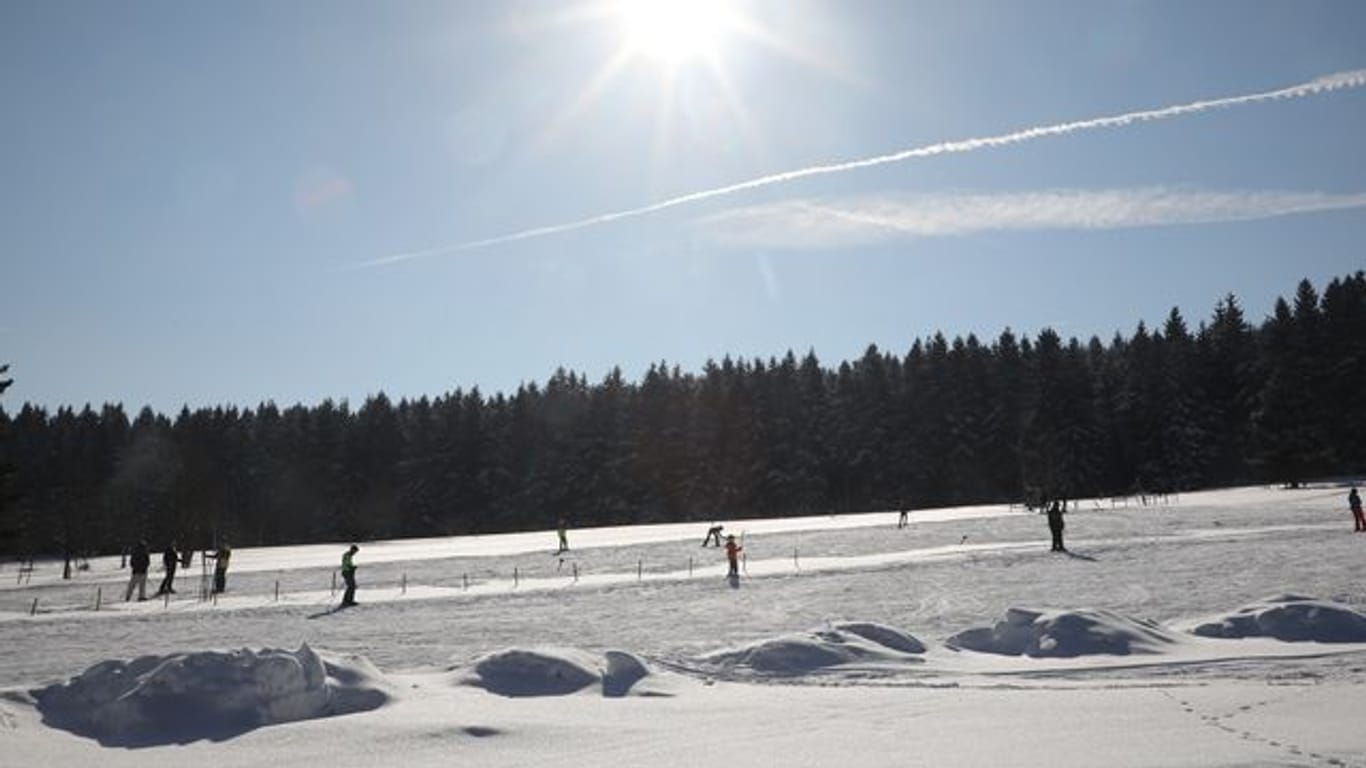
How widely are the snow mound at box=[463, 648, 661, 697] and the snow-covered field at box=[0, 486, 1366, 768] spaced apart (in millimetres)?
47

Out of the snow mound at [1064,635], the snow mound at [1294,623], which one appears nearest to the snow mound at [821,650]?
the snow mound at [1064,635]

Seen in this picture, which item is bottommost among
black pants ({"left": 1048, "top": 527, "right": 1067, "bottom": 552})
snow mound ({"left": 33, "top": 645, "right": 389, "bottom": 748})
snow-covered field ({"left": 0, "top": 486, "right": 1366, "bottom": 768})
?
snow-covered field ({"left": 0, "top": 486, "right": 1366, "bottom": 768})

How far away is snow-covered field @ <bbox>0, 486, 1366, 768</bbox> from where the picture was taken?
10.4 m

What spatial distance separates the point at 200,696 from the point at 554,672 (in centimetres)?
446

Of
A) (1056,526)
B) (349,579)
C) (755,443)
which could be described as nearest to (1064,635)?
(1056,526)

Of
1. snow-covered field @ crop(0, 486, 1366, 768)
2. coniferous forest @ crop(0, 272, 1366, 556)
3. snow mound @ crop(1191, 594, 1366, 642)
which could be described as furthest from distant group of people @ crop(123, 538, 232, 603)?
coniferous forest @ crop(0, 272, 1366, 556)

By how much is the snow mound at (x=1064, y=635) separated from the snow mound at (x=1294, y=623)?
1197mm

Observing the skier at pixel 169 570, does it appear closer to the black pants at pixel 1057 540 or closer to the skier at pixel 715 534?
the skier at pixel 715 534

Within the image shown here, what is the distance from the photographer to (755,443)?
96312mm

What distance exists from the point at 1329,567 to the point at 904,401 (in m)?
68.7

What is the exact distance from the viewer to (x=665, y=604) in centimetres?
2675

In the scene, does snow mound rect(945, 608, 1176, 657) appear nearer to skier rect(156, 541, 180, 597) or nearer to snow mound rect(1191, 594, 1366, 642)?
snow mound rect(1191, 594, 1366, 642)

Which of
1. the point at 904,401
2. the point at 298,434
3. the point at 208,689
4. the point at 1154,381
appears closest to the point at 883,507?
the point at 904,401

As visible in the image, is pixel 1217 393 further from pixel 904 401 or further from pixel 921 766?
pixel 921 766
